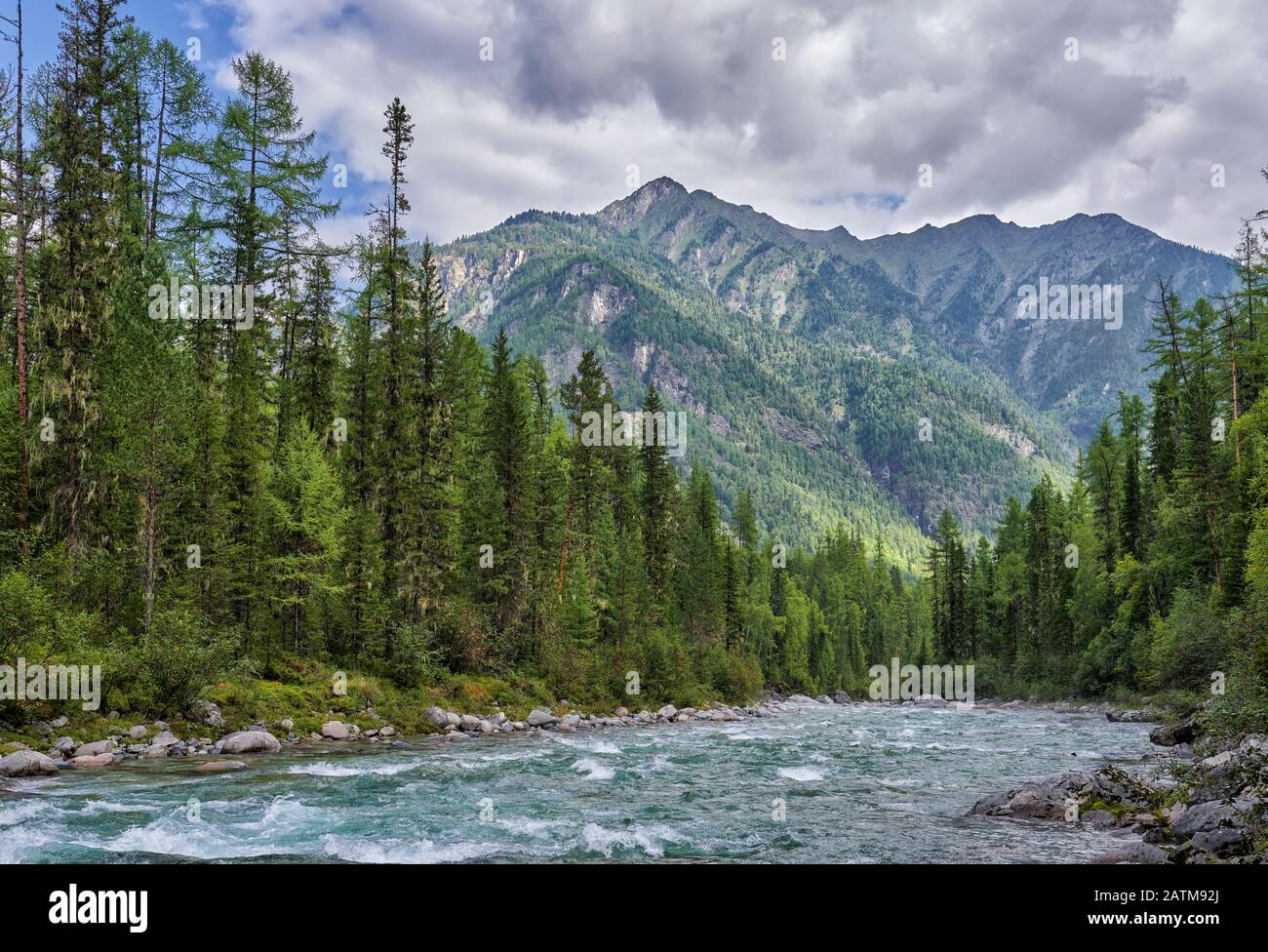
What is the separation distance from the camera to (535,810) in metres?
17.2

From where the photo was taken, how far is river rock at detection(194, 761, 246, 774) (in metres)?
19.9

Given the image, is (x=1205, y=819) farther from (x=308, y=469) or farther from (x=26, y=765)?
(x=308, y=469)

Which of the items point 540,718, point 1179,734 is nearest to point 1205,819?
point 1179,734

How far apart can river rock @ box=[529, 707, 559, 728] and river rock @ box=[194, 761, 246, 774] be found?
16672 mm

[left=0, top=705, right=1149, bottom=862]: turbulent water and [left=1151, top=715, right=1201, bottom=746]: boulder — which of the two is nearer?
[left=0, top=705, right=1149, bottom=862]: turbulent water

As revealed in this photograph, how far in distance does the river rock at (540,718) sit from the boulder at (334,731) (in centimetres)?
996

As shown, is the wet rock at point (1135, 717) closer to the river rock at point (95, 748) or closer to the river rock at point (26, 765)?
the river rock at point (95, 748)

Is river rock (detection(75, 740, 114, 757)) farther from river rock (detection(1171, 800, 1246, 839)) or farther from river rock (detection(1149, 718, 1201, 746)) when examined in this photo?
river rock (detection(1149, 718, 1201, 746))

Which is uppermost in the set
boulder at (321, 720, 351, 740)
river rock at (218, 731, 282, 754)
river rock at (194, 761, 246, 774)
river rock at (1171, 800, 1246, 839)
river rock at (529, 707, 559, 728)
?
river rock at (1171, 800, 1246, 839)

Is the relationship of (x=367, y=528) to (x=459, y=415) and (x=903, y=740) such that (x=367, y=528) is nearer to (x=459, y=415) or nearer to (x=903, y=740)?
(x=459, y=415)

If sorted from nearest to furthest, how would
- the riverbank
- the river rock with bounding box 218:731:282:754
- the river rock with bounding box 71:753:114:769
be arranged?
the riverbank → the river rock with bounding box 71:753:114:769 → the river rock with bounding box 218:731:282:754

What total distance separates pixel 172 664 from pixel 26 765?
6.19 meters

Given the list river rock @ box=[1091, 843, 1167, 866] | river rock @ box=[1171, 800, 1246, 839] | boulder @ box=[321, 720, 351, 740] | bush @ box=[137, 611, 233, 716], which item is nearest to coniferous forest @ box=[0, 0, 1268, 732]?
bush @ box=[137, 611, 233, 716]
